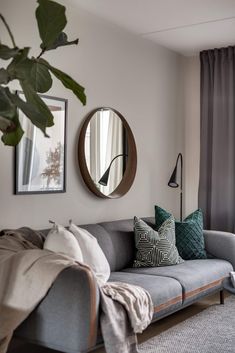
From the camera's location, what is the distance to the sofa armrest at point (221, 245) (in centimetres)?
457

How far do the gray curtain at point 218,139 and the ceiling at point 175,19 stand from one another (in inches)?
9.6

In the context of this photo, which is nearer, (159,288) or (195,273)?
(159,288)

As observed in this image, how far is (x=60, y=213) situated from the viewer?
4.05m

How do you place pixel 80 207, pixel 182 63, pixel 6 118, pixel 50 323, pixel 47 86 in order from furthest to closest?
pixel 182 63 < pixel 80 207 < pixel 50 323 < pixel 47 86 < pixel 6 118

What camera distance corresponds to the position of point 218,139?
5.37 metres

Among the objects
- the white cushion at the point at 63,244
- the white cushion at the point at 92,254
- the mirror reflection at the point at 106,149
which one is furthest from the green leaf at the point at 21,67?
the mirror reflection at the point at 106,149

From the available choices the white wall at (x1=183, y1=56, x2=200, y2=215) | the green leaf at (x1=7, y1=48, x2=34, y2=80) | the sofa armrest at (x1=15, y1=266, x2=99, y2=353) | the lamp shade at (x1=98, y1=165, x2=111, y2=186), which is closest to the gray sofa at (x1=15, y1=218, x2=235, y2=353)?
the sofa armrest at (x1=15, y1=266, x2=99, y2=353)

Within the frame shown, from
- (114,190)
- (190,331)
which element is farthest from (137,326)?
(114,190)

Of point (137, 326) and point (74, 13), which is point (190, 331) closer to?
point (137, 326)

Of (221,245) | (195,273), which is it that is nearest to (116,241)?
(195,273)

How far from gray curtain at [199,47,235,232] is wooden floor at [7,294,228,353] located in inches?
35.4

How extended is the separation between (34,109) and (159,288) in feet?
9.36

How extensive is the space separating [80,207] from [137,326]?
1.46 meters

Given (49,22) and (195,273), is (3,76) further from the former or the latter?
(195,273)
